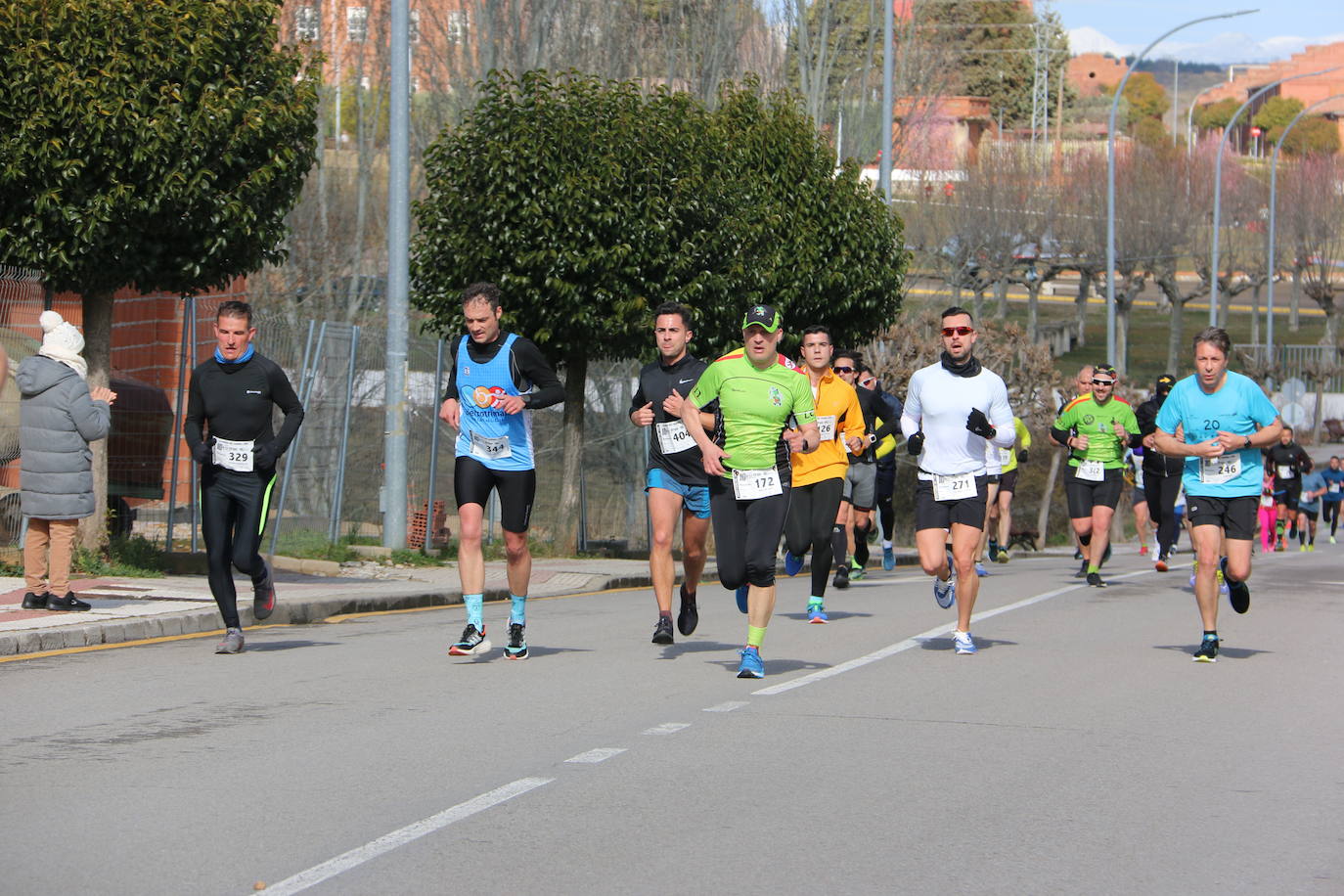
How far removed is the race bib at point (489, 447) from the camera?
1062 centimetres

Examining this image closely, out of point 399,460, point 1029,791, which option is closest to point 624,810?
point 1029,791

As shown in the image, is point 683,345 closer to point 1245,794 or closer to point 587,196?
point 1245,794

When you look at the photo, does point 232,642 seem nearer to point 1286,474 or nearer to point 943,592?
point 943,592

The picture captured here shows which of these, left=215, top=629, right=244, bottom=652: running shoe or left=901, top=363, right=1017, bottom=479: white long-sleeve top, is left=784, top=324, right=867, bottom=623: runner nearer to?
left=901, top=363, right=1017, bottom=479: white long-sleeve top

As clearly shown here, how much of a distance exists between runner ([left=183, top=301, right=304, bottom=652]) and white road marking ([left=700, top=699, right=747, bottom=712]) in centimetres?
322

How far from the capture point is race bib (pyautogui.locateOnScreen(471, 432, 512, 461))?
10617mm

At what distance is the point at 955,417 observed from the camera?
38.4 ft

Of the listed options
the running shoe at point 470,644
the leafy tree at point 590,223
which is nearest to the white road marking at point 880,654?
the running shoe at point 470,644

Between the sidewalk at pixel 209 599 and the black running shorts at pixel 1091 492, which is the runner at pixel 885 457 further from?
the sidewalk at pixel 209 599

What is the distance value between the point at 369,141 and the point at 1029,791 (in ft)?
116

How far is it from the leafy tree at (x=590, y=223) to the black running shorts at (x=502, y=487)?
10379mm

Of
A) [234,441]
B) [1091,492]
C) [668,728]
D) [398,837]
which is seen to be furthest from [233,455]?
[1091,492]

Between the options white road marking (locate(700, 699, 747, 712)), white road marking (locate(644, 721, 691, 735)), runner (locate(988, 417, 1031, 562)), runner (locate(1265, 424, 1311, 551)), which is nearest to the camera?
white road marking (locate(644, 721, 691, 735))

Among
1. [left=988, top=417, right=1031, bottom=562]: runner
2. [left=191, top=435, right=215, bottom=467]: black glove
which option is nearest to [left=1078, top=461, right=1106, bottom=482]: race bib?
[left=988, top=417, right=1031, bottom=562]: runner
